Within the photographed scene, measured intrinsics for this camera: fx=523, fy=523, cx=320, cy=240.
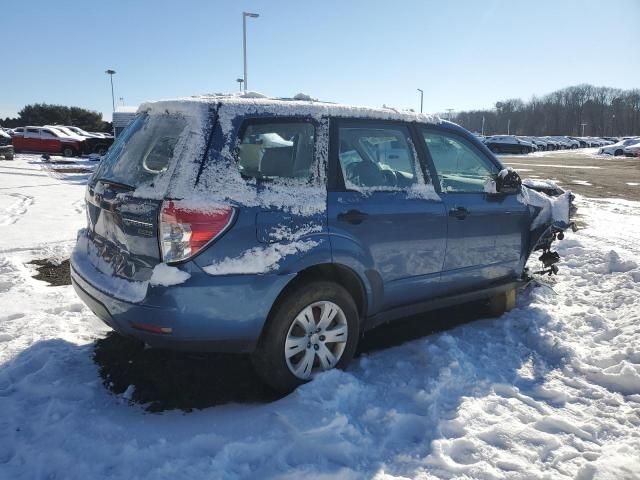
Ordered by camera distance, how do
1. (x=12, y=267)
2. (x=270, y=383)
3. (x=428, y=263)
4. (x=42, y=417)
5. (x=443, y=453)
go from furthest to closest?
(x=12, y=267) < (x=428, y=263) < (x=270, y=383) < (x=42, y=417) < (x=443, y=453)

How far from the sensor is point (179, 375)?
3555 millimetres

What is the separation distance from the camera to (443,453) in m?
2.77

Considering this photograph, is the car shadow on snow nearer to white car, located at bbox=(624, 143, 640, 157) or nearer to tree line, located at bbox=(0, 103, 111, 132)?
white car, located at bbox=(624, 143, 640, 157)

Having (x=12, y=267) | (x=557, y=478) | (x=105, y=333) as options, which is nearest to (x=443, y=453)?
(x=557, y=478)

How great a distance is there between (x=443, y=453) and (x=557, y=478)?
554 millimetres

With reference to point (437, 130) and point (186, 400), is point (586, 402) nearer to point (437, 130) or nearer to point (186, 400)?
point (437, 130)

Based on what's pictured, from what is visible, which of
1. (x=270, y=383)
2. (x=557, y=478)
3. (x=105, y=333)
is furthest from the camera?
(x=105, y=333)

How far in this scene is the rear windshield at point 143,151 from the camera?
3.08m

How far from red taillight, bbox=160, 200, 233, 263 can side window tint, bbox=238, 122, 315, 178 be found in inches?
15.2

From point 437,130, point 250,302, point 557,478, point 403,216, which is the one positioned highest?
point 437,130

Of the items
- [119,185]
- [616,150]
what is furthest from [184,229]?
[616,150]

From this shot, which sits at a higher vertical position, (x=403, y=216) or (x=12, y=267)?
(x=403, y=216)

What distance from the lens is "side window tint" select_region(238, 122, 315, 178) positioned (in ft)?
10.1

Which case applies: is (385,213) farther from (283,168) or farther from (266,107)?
(266,107)
